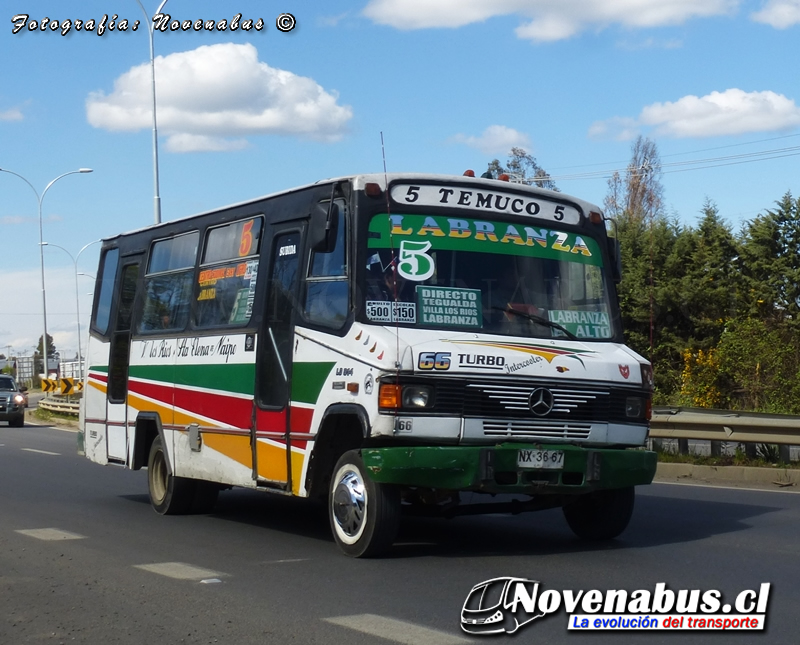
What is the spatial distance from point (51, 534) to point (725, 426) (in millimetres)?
8825

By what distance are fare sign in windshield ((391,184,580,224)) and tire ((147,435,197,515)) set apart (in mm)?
4339

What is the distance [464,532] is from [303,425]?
6.54 ft

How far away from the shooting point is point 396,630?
639 cm

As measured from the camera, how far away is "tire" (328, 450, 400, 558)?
8594mm

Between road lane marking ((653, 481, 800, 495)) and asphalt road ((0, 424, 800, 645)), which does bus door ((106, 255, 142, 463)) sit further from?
road lane marking ((653, 481, 800, 495))

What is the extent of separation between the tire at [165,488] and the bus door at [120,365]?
71 centimetres

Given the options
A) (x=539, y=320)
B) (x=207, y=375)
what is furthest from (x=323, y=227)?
(x=207, y=375)

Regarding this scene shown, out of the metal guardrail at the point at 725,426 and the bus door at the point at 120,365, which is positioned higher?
the bus door at the point at 120,365

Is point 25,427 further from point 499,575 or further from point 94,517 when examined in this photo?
point 499,575

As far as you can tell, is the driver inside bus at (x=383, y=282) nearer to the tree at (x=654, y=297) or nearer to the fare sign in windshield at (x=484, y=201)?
the fare sign in windshield at (x=484, y=201)

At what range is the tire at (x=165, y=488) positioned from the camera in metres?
12.1

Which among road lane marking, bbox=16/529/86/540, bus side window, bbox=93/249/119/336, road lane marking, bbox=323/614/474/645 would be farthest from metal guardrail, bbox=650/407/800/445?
road lane marking, bbox=323/614/474/645
